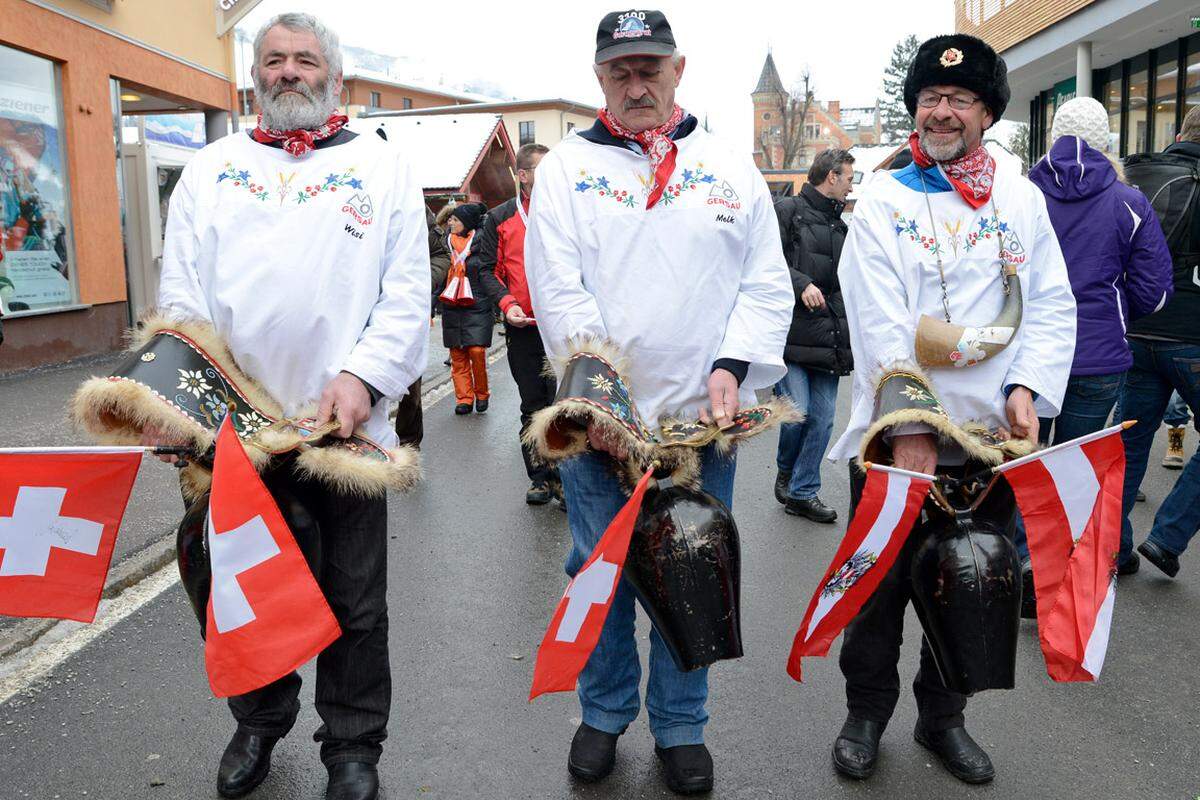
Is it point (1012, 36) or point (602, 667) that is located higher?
point (1012, 36)

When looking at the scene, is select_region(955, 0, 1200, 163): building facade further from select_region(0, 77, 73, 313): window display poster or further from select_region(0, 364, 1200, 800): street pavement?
select_region(0, 77, 73, 313): window display poster

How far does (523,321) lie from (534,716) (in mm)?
3094

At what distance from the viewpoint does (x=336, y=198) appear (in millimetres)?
2801

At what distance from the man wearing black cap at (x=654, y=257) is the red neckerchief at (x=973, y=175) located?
0.53 m

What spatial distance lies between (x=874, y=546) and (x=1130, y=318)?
8.12ft

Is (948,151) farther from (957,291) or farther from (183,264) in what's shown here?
(183,264)

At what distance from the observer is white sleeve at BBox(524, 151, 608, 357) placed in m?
2.83

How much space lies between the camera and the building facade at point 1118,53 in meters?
15.2

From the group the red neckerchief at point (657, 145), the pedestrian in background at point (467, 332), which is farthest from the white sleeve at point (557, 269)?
the pedestrian in background at point (467, 332)

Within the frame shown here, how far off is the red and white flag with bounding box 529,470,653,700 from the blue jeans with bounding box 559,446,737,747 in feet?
1.08

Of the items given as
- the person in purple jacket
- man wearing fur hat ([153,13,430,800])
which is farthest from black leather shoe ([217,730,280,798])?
the person in purple jacket

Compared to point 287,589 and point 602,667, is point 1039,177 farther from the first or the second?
point 287,589

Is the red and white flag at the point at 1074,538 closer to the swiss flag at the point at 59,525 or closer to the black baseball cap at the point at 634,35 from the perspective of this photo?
the black baseball cap at the point at 634,35

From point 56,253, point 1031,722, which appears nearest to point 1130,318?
point 1031,722
